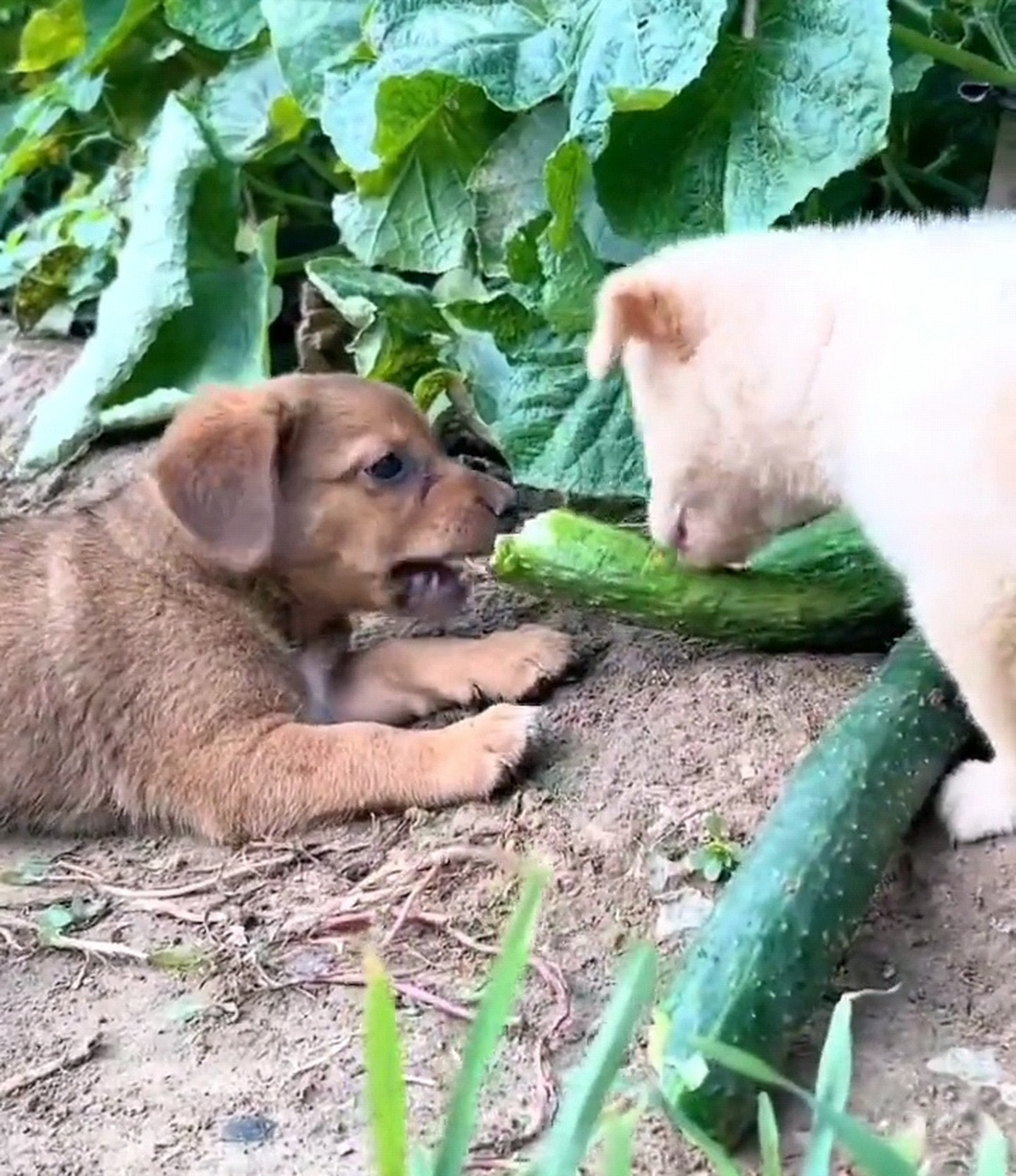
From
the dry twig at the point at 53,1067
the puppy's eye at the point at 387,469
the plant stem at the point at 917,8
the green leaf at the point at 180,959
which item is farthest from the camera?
the plant stem at the point at 917,8

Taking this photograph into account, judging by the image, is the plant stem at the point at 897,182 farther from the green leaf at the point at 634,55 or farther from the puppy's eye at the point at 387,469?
the puppy's eye at the point at 387,469

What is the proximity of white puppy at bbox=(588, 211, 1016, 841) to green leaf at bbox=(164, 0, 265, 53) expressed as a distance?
1.86m

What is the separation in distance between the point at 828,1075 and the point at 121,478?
291 cm

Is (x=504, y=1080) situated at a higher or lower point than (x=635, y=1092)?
lower

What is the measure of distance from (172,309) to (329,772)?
1697 millimetres

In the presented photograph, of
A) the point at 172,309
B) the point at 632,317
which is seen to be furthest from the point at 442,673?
the point at 172,309

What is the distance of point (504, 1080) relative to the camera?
2.11 metres

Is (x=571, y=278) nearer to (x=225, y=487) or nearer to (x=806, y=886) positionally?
(x=225, y=487)

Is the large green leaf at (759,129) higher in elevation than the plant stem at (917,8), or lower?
lower

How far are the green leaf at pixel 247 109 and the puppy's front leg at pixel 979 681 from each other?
246 centimetres

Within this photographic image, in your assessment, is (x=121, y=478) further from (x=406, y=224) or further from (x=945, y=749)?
(x=945, y=749)

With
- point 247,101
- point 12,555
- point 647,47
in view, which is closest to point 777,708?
point 647,47

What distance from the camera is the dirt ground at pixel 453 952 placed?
2.05 meters

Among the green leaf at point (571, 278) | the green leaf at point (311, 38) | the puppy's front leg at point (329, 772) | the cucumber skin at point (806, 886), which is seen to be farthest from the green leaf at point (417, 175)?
the cucumber skin at point (806, 886)
